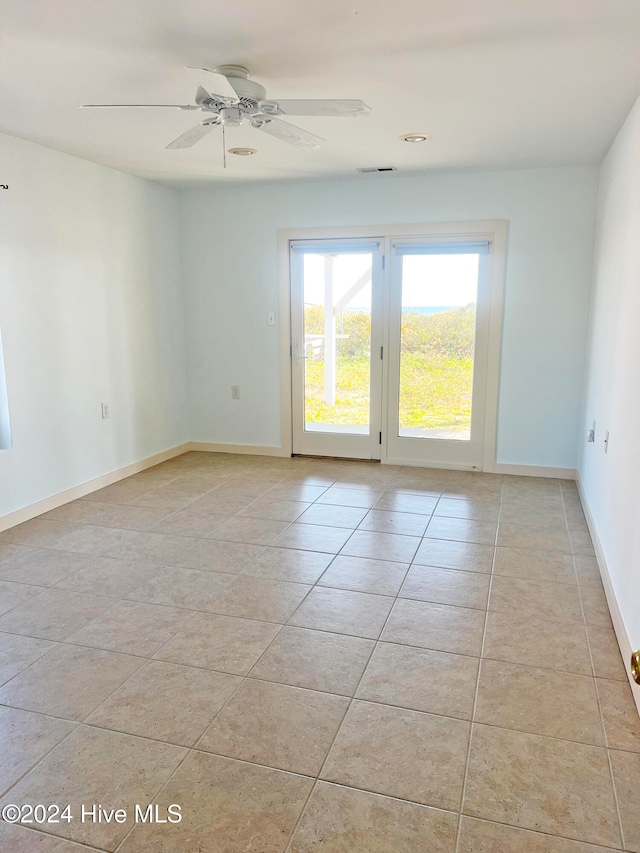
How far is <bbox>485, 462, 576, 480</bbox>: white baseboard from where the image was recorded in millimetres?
4605

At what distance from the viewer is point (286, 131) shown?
2689 mm

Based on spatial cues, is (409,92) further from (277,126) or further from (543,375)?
(543,375)

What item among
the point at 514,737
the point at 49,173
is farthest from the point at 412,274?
the point at 514,737

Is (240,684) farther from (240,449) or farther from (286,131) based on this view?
(240,449)

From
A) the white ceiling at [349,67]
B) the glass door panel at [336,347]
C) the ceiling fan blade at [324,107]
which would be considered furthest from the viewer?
the glass door panel at [336,347]

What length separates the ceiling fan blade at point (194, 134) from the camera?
2.65 metres

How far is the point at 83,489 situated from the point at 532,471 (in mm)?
3399

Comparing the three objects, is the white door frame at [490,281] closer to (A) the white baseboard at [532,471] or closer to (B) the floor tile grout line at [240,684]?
(A) the white baseboard at [532,471]

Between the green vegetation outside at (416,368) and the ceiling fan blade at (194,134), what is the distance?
234cm

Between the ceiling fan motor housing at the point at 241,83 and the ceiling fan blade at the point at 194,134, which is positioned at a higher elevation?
the ceiling fan motor housing at the point at 241,83

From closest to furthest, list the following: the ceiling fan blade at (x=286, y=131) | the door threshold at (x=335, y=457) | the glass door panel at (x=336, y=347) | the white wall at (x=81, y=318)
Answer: the ceiling fan blade at (x=286, y=131), the white wall at (x=81, y=318), the glass door panel at (x=336, y=347), the door threshold at (x=335, y=457)

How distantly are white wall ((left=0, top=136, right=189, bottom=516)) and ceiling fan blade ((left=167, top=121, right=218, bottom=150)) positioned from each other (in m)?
1.31

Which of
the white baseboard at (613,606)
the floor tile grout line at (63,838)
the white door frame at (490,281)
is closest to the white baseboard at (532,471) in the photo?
the white door frame at (490,281)

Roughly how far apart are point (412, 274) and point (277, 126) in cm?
236
